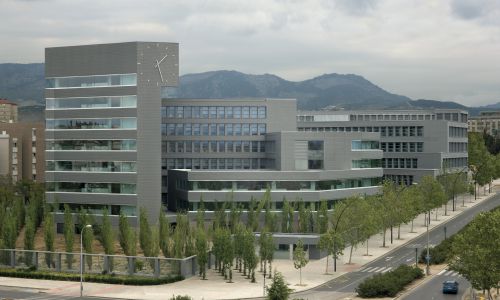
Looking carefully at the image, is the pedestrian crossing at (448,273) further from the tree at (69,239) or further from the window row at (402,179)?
the window row at (402,179)

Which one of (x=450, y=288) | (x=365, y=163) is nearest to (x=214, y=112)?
(x=365, y=163)

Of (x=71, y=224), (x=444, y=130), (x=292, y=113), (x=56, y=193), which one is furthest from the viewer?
(x=444, y=130)

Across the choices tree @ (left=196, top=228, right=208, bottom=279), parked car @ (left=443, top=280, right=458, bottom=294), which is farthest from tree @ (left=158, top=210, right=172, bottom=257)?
parked car @ (left=443, top=280, right=458, bottom=294)

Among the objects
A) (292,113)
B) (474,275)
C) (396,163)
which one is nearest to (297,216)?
(292,113)

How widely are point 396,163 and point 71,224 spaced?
344ft

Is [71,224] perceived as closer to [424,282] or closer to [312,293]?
[312,293]

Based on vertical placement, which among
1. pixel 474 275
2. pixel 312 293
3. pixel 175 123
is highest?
pixel 175 123

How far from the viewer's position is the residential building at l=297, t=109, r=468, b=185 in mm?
171125

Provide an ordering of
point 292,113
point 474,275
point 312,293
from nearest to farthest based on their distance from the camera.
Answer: point 474,275
point 312,293
point 292,113

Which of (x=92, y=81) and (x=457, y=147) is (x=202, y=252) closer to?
(x=92, y=81)

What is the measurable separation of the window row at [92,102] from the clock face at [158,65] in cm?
442

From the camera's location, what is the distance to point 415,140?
17388 cm

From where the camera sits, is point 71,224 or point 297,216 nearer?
point 71,224

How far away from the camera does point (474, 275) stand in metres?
59.1
